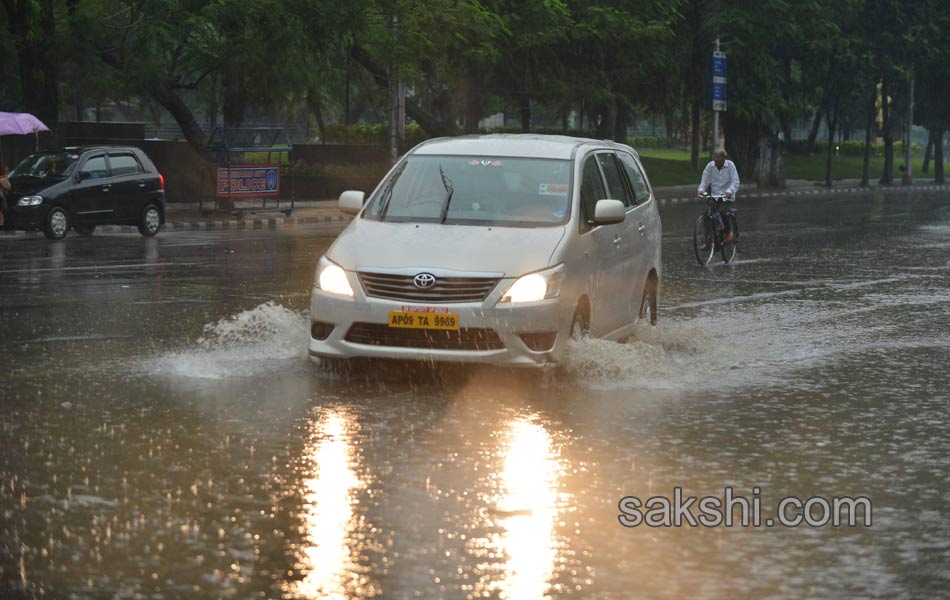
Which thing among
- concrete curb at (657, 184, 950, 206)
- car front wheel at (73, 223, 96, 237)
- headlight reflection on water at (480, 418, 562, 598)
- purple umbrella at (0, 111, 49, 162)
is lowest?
concrete curb at (657, 184, 950, 206)

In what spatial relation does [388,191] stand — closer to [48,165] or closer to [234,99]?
[48,165]

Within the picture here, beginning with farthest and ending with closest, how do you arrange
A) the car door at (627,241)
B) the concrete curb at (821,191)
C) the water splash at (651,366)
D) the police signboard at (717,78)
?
the police signboard at (717,78), the concrete curb at (821,191), the car door at (627,241), the water splash at (651,366)

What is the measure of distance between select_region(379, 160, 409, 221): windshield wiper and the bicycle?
1056 centimetres

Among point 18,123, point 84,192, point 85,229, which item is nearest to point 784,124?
point 18,123

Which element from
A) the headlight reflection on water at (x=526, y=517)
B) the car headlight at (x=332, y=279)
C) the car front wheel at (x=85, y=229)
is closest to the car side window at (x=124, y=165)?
the car front wheel at (x=85, y=229)

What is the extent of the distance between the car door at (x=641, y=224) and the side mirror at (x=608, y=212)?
102 centimetres

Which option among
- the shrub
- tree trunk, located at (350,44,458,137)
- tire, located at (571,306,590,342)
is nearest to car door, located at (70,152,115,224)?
tire, located at (571,306,590,342)

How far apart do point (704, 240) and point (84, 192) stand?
11147mm

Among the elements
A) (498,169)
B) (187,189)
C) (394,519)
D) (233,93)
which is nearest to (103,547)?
(394,519)

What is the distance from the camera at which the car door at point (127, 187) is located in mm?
27672

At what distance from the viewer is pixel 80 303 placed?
50.6 feet

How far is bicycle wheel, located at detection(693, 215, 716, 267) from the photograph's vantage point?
22.0 meters

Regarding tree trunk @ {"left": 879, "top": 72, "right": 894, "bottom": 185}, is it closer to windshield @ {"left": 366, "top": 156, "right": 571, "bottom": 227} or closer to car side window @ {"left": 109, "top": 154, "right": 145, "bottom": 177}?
car side window @ {"left": 109, "top": 154, "right": 145, "bottom": 177}

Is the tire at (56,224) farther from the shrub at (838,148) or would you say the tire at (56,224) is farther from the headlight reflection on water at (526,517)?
the shrub at (838,148)
